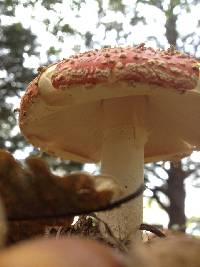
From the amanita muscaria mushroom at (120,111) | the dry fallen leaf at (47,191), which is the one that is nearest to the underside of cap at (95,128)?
the amanita muscaria mushroom at (120,111)

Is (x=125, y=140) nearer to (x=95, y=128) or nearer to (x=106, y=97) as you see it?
(x=106, y=97)

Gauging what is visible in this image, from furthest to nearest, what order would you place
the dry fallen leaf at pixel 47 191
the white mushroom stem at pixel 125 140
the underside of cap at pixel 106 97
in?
the white mushroom stem at pixel 125 140 → the underside of cap at pixel 106 97 → the dry fallen leaf at pixel 47 191

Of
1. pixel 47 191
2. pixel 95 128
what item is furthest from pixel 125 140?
pixel 47 191

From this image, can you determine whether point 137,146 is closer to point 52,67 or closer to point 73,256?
point 52,67

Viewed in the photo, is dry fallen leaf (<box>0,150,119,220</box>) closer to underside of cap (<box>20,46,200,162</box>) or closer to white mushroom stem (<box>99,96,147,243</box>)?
underside of cap (<box>20,46,200,162</box>)

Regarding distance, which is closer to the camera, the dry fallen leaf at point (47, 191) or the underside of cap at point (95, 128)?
the dry fallen leaf at point (47, 191)

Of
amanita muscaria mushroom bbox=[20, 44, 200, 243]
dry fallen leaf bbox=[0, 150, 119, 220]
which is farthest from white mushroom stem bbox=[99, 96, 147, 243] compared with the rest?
dry fallen leaf bbox=[0, 150, 119, 220]

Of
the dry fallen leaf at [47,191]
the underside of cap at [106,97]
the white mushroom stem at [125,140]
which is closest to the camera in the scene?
the dry fallen leaf at [47,191]

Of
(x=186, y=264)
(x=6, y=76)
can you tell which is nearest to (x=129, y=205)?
(x=186, y=264)

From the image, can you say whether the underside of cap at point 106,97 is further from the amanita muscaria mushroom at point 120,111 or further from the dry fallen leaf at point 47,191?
the dry fallen leaf at point 47,191
